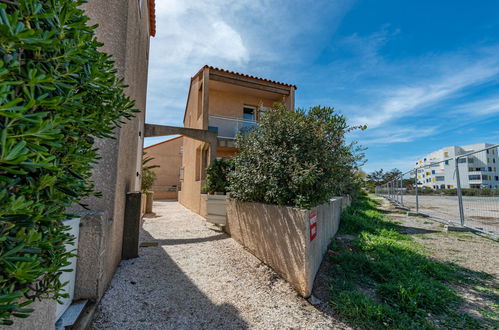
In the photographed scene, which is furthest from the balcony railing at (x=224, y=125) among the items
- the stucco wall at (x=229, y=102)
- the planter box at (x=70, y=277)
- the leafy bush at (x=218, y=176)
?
the planter box at (x=70, y=277)

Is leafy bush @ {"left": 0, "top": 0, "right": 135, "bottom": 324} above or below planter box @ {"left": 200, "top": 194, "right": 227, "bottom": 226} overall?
above

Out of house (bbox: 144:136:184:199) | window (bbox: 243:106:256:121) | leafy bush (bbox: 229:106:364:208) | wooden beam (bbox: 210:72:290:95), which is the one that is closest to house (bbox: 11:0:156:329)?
leafy bush (bbox: 229:106:364:208)

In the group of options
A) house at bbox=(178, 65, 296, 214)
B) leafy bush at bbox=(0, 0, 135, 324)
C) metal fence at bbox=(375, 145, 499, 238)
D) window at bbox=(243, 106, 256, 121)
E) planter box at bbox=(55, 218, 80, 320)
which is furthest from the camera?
window at bbox=(243, 106, 256, 121)

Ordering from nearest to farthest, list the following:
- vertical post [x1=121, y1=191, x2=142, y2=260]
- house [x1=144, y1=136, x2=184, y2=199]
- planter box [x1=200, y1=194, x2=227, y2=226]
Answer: vertical post [x1=121, y1=191, x2=142, y2=260]
planter box [x1=200, y1=194, x2=227, y2=226]
house [x1=144, y1=136, x2=184, y2=199]

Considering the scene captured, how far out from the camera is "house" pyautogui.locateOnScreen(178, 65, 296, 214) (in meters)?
9.30

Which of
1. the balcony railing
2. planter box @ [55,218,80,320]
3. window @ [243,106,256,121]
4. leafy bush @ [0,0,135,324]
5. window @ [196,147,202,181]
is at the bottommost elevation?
planter box @ [55,218,80,320]

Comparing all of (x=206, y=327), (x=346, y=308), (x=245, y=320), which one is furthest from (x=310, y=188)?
(x=206, y=327)

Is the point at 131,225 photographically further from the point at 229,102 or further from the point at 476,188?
the point at 476,188

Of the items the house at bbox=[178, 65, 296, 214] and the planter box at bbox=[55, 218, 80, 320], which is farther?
the house at bbox=[178, 65, 296, 214]

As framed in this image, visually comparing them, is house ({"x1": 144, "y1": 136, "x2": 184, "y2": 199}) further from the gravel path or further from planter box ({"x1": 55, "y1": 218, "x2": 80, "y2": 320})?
planter box ({"x1": 55, "y1": 218, "x2": 80, "y2": 320})

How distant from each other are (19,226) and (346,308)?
127 inches

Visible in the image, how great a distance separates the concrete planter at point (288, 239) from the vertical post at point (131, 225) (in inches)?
88.3

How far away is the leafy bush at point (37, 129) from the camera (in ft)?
2.38

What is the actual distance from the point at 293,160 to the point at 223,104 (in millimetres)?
7962
